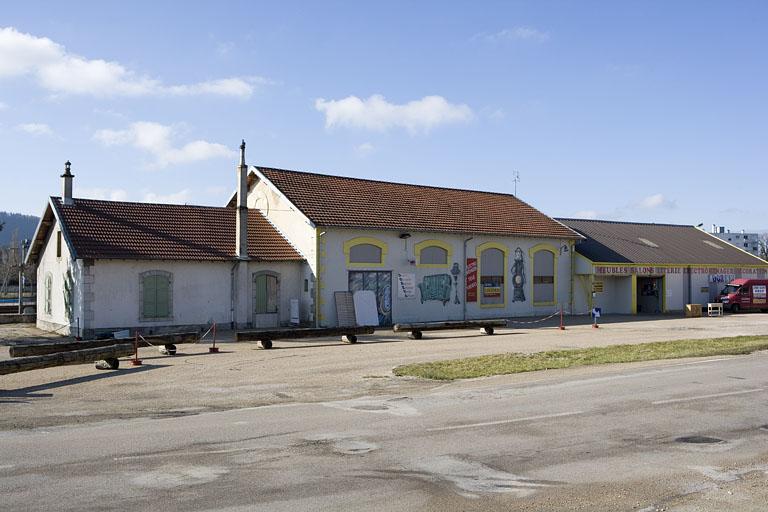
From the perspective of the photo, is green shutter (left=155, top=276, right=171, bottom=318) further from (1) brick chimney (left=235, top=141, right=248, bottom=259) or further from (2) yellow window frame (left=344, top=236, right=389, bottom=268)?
(2) yellow window frame (left=344, top=236, right=389, bottom=268)

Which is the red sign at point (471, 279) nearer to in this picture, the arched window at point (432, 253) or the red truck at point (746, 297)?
the arched window at point (432, 253)

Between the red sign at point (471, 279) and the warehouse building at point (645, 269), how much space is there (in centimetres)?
717

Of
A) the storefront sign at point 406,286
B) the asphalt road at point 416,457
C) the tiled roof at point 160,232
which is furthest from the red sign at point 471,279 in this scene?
the asphalt road at point 416,457

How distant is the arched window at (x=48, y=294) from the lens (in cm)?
2881

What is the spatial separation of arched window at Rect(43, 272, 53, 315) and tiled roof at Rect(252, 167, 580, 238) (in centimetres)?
938

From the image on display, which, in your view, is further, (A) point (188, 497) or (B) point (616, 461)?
(B) point (616, 461)

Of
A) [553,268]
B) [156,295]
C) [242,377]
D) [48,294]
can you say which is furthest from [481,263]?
[242,377]

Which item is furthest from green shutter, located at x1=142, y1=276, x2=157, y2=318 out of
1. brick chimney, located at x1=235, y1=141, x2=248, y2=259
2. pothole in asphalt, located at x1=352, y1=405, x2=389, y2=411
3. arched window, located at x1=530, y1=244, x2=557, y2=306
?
arched window, located at x1=530, y1=244, x2=557, y2=306

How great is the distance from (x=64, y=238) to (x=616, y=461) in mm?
22344

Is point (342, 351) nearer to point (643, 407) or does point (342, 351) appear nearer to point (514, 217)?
point (643, 407)

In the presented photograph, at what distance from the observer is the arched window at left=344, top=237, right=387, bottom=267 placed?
30.0 meters

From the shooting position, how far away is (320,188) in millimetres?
32438

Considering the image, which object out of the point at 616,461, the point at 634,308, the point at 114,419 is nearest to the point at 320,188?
the point at 634,308

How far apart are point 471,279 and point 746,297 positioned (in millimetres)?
17225
